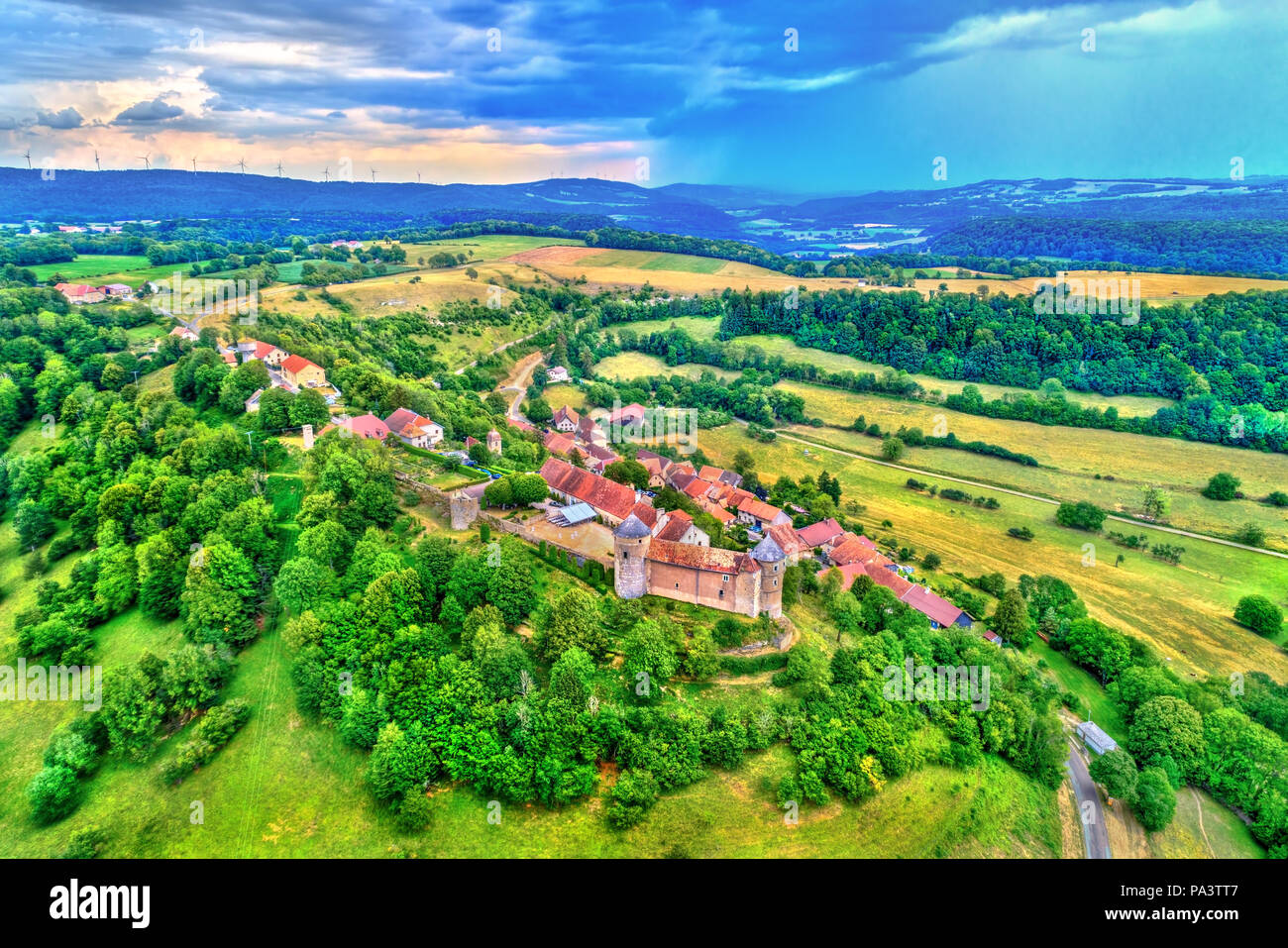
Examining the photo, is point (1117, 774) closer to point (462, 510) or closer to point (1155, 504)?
point (462, 510)

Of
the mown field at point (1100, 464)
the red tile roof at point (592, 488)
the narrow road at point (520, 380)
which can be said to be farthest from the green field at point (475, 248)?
the red tile roof at point (592, 488)

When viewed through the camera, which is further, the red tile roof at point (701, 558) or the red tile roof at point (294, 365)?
the red tile roof at point (294, 365)

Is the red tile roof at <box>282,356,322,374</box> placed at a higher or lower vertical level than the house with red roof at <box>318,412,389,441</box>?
higher

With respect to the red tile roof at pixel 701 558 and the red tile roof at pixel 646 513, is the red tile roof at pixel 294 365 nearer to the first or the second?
the red tile roof at pixel 646 513

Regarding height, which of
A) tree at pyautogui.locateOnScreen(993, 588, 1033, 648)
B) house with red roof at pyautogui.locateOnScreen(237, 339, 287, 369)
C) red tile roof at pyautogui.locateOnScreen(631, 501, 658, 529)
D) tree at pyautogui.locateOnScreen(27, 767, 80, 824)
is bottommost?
tree at pyautogui.locateOnScreen(27, 767, 80, 824)

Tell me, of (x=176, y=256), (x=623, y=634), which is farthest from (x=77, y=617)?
(x=176, y=256)

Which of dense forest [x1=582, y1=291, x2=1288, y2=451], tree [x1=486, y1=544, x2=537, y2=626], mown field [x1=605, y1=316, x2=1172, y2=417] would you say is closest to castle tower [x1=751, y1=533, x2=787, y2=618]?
tree [x1=486, y1=544, x2=537, y2=626]

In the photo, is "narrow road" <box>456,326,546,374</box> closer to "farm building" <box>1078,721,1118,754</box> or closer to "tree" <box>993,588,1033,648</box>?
"tree" <box>993,588,1033,648</box>
